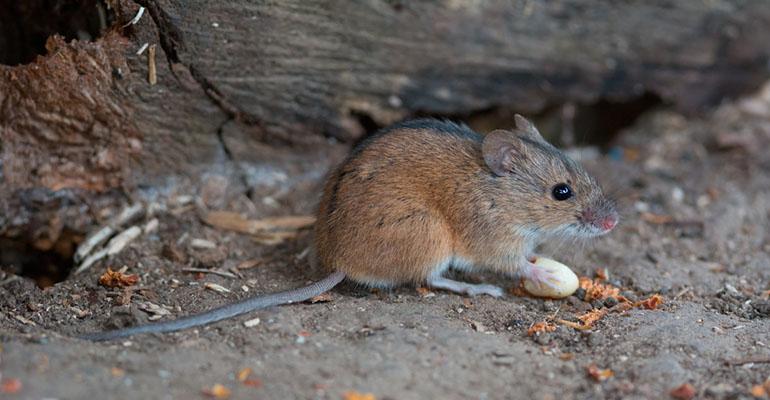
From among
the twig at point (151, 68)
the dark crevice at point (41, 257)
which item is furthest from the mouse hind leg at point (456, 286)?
the dark crevice at point (41, 257)

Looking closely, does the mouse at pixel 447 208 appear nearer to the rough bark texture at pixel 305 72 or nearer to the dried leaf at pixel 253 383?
the rough bark texture at pixel 305 72

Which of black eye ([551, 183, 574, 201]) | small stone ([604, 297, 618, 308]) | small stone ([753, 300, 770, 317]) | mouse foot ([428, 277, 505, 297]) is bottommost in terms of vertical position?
mouse foot ([428, 277, 505, 297])

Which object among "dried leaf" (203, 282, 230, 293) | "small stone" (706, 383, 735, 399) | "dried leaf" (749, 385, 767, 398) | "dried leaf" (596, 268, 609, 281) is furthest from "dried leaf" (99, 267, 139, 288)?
"dried leaf" (749, 385, 767, 398)

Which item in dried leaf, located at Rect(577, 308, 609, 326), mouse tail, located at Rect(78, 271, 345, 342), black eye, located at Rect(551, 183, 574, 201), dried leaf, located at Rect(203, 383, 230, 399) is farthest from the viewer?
black eye, located at Rect(551, 183, 574, 201)

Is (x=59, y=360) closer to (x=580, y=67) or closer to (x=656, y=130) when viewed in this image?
(x=580, y=67)

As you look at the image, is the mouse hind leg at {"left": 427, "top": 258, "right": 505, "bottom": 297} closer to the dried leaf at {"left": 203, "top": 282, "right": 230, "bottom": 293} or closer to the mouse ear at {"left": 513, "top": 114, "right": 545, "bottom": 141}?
the mouse ear at {"left": 513, "top": 114, "right": 545, "bottom": 141}

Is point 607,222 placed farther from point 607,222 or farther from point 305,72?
point 305,72

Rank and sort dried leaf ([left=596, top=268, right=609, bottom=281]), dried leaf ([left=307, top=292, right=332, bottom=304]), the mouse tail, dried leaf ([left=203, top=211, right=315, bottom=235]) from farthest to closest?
dried leaf ([left=203, top=211, right=315, bottom=235]), dried leaf ([left=596, top=268, right=609, bottom=281]), dried leaf ([left=307, top=292, right=332, bottom=304]), the mouse tail
